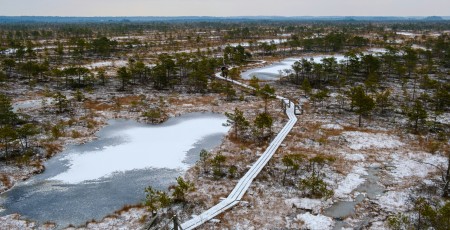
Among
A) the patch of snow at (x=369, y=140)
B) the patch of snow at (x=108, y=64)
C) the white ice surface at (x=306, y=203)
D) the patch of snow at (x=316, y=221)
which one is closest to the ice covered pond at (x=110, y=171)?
the white ice surface at (x=306, y=203)

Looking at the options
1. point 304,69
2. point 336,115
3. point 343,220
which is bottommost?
point 343,220

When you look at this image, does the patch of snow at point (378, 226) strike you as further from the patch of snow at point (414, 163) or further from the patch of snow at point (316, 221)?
the patch of snow at point (414, 163)

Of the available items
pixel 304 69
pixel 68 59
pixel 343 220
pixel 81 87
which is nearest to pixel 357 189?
pixel 343 220

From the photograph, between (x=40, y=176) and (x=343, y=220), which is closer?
(x=343, y=220)

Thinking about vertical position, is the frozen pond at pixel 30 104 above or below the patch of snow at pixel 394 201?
above

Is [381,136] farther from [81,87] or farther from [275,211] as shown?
[81,87]

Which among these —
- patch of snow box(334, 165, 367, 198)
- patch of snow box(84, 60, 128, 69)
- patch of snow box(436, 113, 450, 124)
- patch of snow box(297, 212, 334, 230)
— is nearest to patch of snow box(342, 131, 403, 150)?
patch of snow box(334, 165, 367, 198)

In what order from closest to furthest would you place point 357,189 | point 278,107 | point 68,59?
point 357,189, point 278,107, point 68,59
